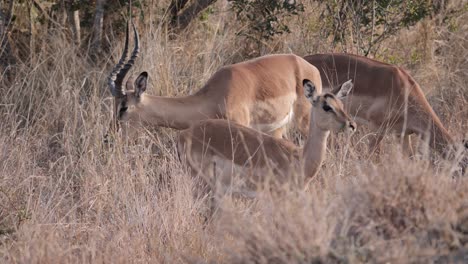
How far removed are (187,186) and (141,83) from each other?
187 centimetres

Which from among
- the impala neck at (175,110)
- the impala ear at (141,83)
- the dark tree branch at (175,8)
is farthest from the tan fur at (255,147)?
the dark tree branch at (175,8)

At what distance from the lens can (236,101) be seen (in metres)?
7.87

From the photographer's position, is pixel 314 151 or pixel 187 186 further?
pixel 314 151

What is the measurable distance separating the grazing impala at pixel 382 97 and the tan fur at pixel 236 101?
694 millimetres

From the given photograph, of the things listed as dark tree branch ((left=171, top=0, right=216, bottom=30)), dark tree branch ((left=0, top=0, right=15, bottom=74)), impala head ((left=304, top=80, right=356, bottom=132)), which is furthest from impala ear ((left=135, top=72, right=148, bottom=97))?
dark tree branch ((left=171, top=0, right=216, bottom=30))

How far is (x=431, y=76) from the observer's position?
1048 cm

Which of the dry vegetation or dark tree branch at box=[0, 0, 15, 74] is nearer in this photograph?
the dry vegetation

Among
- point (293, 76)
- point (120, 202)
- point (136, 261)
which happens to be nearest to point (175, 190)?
point (120, 202)

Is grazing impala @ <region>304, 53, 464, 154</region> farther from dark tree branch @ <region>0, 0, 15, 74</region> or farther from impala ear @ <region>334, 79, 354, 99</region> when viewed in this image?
dark tree branch @ <region>0, 0, 15, 74</region>

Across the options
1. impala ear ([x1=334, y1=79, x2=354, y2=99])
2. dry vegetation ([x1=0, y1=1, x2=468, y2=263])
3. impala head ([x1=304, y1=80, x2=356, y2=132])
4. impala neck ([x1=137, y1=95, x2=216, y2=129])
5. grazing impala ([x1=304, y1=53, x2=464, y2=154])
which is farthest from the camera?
grazing impala ([x1=304, y1=53, x2=464, y2=154])

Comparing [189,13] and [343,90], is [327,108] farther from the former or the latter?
[189,13]

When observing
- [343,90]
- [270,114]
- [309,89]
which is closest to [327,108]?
[309,89]

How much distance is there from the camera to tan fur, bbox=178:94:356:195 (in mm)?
6492

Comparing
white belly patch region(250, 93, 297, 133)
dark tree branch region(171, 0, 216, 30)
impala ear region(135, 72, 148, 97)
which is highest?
dark tree branch region(171, 0, 216, 30)
